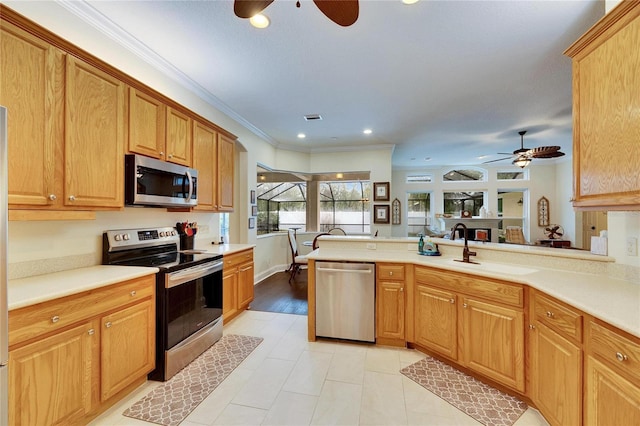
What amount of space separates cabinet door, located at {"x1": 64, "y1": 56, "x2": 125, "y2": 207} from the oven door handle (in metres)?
0.70

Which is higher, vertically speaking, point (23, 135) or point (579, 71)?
point (579, 71)

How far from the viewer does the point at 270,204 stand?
6.86 metres

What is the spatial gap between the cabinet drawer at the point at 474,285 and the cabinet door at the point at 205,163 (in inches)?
96.8

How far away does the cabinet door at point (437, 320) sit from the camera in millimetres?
2305

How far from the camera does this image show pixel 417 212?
836 cm

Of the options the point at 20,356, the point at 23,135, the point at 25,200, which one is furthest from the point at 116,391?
the point at 23,135

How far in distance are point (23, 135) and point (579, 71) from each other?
3301 millimetres

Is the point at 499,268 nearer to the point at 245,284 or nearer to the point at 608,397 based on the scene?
the point at 608,397

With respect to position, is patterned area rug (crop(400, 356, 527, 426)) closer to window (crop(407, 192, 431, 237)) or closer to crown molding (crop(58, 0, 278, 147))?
crown molding (crop(58, 0, 278, 147))

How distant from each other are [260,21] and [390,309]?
2.74 meters

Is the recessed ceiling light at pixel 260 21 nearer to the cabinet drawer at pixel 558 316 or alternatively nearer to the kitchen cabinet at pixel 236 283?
the kitchen cabinet at pixel 236 283

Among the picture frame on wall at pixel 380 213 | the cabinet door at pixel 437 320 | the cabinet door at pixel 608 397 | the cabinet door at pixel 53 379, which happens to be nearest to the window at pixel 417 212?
the picture frame on wall at pixel 380 213

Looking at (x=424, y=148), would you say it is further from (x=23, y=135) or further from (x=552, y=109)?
(x=23, y=135)

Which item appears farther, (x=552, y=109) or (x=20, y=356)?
(x=552, y=109)
